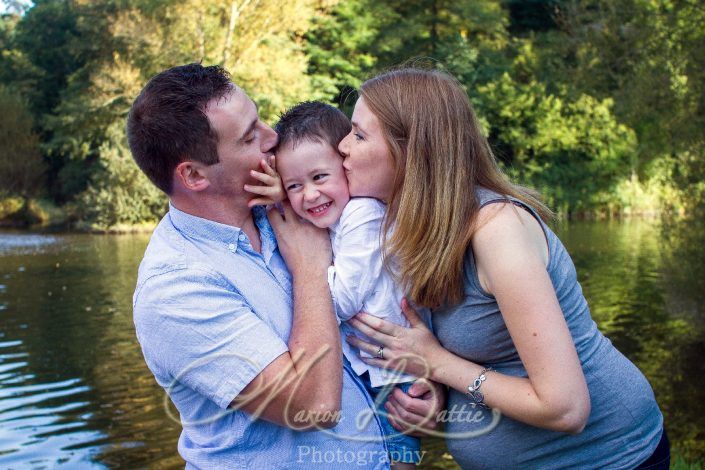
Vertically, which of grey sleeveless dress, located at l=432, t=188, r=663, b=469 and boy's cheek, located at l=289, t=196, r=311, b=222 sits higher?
boy's cheek, located at l=289, t=196, r=311, b=222

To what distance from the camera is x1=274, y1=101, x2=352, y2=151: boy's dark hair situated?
2795 mm

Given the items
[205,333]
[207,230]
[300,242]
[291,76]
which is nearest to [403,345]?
[300,242]

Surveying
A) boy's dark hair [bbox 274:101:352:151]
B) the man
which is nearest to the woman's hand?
the man

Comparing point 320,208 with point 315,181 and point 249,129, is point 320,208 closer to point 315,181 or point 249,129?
point 315,181

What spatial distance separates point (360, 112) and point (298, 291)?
59 cm

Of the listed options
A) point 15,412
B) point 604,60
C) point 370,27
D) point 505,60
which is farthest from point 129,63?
point 15,412

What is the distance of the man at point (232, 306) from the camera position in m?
2.28

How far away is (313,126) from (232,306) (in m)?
0.79

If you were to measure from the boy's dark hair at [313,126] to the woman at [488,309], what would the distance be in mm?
345

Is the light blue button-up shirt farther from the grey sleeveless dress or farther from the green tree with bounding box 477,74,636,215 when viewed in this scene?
the green tree with bounding box 477,74,636,215

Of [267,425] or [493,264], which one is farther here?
[267,425]

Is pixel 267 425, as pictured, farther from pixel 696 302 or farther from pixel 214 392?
pixel 696 302

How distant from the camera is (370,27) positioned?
105 feet

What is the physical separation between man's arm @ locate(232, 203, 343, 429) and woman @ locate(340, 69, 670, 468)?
225mm
